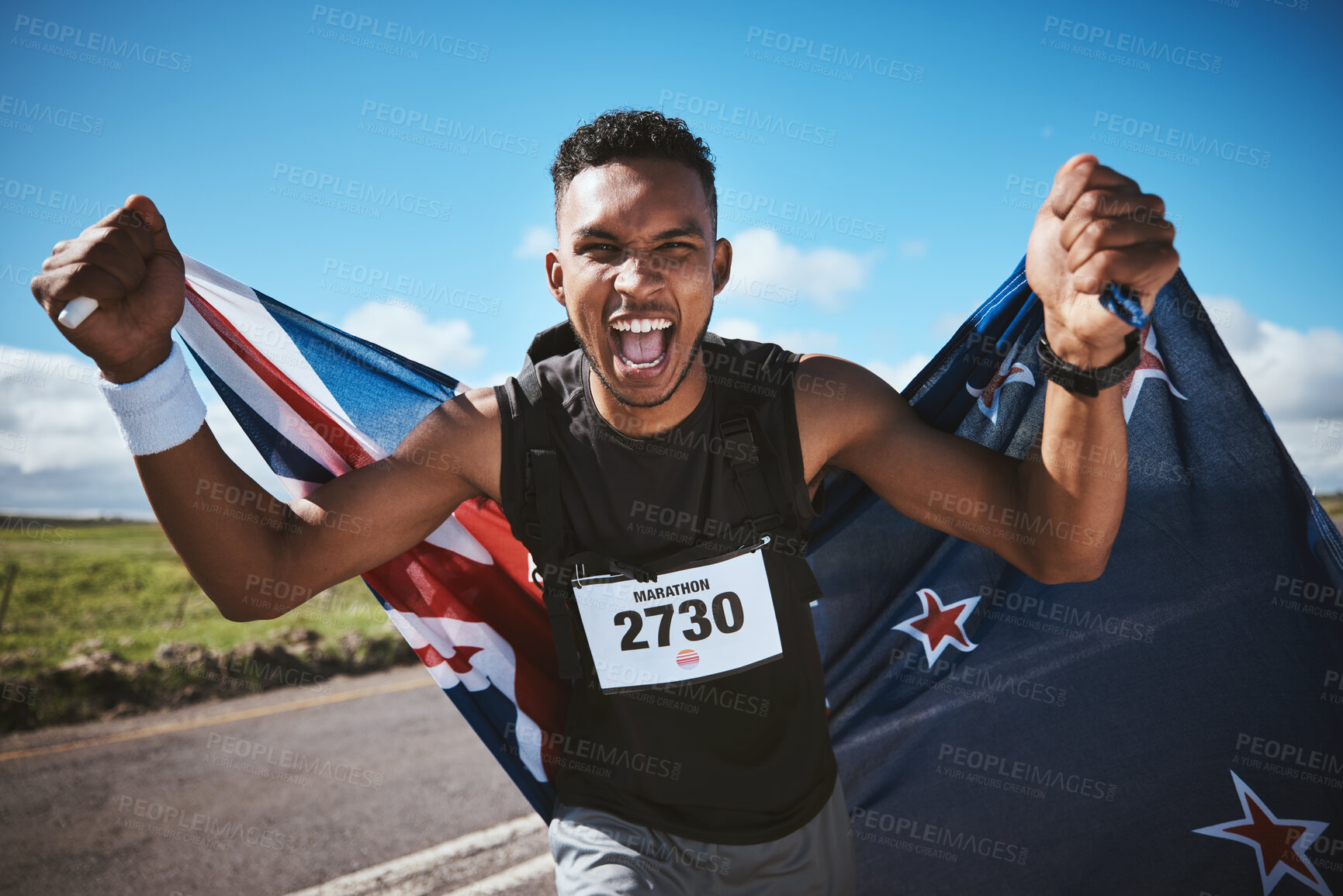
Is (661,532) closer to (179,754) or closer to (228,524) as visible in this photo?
(228,524)

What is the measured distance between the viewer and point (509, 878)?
475 cm

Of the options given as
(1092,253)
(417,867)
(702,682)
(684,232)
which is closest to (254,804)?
(417,867)

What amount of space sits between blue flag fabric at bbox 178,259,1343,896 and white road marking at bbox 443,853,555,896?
2.12 m

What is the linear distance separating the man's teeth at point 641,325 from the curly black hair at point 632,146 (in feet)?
1.60

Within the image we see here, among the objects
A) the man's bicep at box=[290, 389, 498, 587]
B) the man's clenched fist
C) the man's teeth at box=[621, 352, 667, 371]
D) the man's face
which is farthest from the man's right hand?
the man's clenched fist

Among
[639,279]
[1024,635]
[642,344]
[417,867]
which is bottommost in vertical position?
[417,867]

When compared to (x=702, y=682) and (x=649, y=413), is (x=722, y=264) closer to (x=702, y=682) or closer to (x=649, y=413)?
(x=649, y=413)

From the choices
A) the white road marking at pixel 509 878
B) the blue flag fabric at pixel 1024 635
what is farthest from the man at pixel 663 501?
the white road marking at pixel 509 878

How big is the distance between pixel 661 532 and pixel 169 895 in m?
4.54

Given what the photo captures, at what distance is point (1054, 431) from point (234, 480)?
2312 mm

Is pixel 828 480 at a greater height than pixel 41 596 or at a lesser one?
greater

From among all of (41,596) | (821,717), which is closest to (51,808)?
(821,717)

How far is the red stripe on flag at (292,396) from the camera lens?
327 centimetres

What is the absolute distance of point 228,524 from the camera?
2.13 meters
